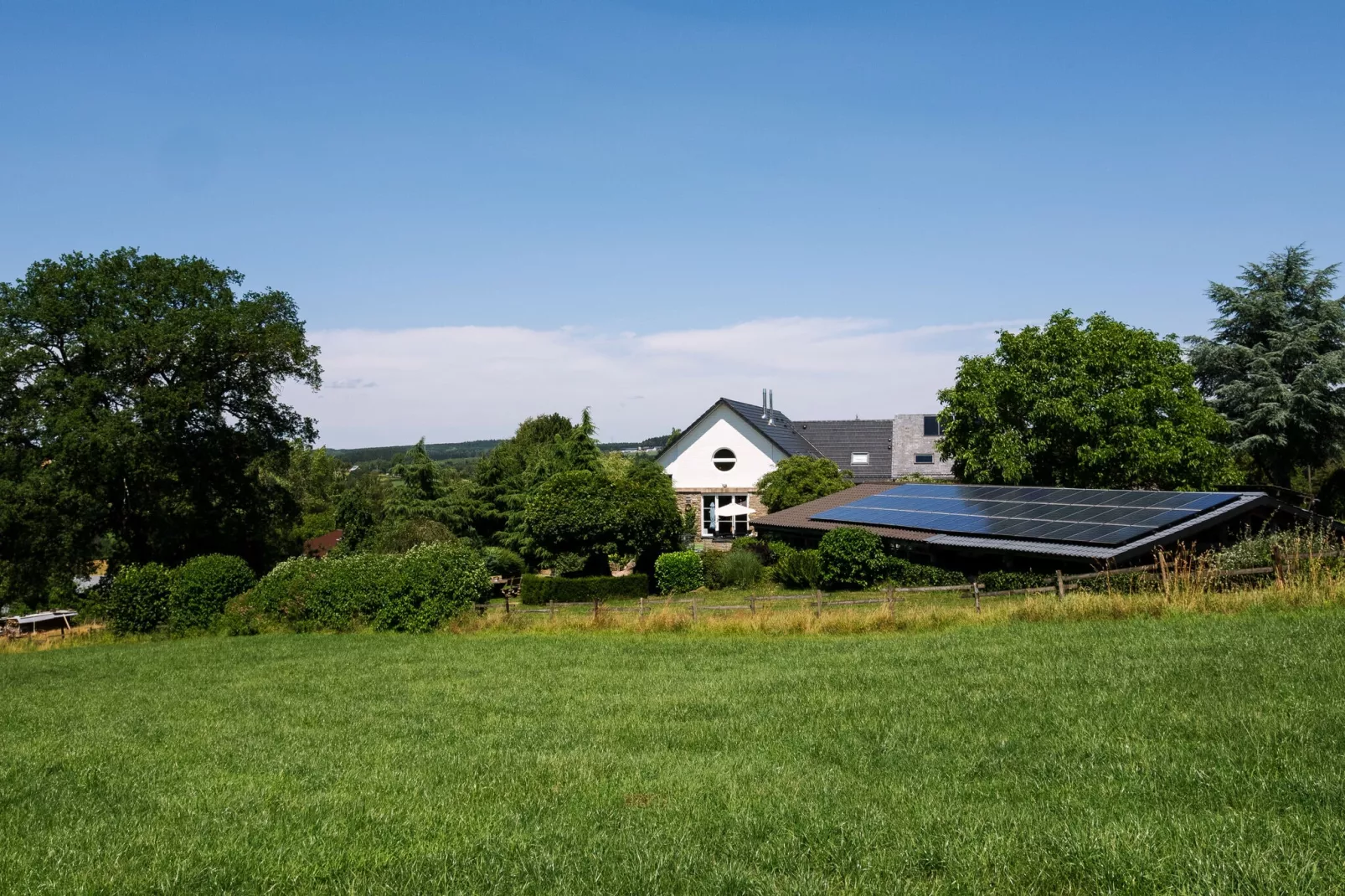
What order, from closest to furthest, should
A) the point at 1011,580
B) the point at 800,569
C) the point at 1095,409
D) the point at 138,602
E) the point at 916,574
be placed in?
the point at 1011,580 → the point at 916,574 → the point at 138,602 → the point at 800,569 → the point at 1095,409

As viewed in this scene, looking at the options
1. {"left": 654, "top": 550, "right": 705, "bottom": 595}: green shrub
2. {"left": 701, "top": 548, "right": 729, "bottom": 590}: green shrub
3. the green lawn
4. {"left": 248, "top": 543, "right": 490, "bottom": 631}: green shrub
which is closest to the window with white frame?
{"left": 701, "top": 548, "right": 729, "bottom": 590}: green shrub

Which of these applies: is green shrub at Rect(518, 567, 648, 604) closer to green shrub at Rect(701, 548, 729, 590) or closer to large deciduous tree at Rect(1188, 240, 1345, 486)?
green shrub at Rect(701, 548, 729, 590)

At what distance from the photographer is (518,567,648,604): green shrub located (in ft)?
110

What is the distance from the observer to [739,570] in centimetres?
3581

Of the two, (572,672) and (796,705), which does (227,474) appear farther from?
(796,705)

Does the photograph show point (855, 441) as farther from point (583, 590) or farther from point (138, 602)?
point (138, 602)

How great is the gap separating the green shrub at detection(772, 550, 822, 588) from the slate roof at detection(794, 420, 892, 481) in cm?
2189

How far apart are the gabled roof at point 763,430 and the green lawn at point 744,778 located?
36.4m

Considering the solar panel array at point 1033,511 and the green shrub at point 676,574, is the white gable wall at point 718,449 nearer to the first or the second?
the solar panel array at point 1033,511

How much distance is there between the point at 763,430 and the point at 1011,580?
2717cm

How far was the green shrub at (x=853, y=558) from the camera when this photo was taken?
31.3 meters

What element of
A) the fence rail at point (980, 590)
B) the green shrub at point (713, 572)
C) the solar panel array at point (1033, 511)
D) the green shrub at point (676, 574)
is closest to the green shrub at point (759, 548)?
the green shrub at point (713, 572)

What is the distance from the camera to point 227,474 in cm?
3950

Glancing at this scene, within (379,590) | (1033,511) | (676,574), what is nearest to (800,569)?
(676,574)
